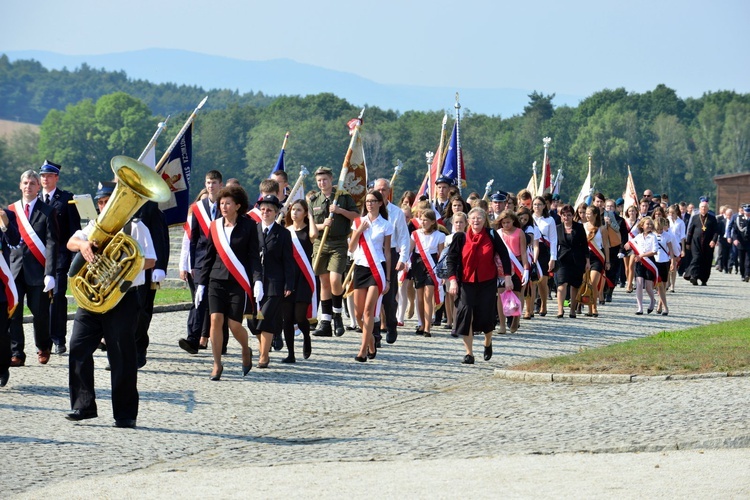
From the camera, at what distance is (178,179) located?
1692cm

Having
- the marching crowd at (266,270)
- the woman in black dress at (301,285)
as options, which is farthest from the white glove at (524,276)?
the woman in black dress at (301,285)

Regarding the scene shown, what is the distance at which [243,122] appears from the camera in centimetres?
16325

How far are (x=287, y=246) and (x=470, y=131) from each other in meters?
138

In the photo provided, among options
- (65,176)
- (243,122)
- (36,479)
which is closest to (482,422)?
(36,479)

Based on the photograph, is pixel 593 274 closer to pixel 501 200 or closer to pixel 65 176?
pixel 501 200

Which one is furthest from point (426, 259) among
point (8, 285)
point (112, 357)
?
point (112, 357)

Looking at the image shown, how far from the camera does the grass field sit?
1270 cm

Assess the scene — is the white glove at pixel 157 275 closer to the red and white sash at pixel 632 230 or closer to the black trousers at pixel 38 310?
the black trousers at pixel 38 310

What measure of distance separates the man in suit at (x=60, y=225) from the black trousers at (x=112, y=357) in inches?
143

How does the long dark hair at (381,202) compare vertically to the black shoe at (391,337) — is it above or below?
above

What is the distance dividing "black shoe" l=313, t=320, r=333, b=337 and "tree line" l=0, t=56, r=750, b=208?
111291mm

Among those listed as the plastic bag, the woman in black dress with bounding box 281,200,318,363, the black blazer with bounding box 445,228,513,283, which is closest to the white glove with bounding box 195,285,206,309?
the woman in black dress with bounding box 281,200,318,363

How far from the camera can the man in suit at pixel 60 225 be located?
13.4 m

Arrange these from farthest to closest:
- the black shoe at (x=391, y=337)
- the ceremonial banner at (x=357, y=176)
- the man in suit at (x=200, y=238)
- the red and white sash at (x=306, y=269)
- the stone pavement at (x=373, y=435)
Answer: the ceremonial banner at (x=357, y=176)
the black shoe at (x=391, y=337)
the red and white sash at (x=306, y=269)
the man in suit at (x=200, y=238)
the stone pavement at (x=373, y=435)
